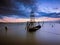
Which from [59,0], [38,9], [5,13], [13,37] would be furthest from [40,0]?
[13,37]

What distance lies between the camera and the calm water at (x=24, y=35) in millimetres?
2207

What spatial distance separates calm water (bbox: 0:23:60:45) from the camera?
7.24 feet

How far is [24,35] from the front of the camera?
96.8 inches

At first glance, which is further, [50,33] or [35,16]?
[50,33]

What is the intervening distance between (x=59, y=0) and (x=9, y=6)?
2.78 feet

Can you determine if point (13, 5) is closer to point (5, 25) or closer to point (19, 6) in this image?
point (19, 6)

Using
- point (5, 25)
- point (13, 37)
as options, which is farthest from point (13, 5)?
point (13, 37)

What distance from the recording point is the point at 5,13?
2156 mm

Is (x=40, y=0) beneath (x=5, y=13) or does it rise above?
above

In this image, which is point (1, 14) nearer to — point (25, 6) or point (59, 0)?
point (25, 6)

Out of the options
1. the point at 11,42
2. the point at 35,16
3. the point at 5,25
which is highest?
the point at 35,16

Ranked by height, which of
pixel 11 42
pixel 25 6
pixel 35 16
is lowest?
pixel 11 42

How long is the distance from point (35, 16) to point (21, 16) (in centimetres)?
24

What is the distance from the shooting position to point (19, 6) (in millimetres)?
2174
